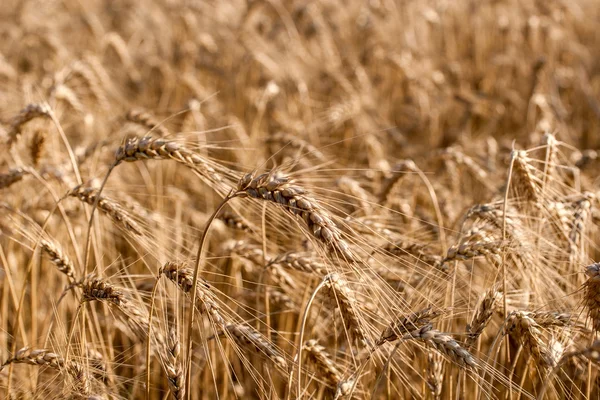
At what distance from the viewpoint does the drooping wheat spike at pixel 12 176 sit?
2.14m

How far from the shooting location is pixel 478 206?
201 centimetres

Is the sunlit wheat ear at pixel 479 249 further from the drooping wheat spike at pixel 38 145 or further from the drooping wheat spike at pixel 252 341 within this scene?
the drooping wheat spike at pixel 38 145

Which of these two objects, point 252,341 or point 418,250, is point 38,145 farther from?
point 418,250

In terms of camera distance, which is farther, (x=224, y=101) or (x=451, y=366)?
(x=224, y=101)

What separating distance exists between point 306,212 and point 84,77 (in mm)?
2500

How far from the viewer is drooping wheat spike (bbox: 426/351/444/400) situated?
5.71 ft

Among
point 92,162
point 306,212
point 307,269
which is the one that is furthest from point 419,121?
point 306,212

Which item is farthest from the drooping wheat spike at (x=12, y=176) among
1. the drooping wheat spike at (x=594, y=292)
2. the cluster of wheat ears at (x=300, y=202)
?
the drooping wheat spike at (x=594, y=292)

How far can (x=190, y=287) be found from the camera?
5.28ft

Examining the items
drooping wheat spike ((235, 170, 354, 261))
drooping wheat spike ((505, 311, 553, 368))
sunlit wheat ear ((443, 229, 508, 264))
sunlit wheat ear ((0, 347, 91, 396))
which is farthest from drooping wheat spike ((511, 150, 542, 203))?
sunlit wheat ear ((0, 347, 91, 396))

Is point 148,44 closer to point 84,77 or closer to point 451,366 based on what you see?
point 84,77

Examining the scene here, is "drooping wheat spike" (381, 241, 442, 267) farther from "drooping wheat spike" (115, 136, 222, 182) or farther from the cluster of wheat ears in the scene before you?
"drooping wheat spike" (115, 136, 222, 182)

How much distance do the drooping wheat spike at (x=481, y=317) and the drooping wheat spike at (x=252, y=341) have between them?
47 cm

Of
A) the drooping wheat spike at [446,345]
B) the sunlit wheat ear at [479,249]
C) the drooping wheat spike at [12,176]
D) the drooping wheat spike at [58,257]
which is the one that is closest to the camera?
the drooping wheat spike at [446,345]
